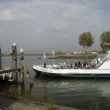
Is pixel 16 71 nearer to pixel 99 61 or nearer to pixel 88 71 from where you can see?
pixel 88 71

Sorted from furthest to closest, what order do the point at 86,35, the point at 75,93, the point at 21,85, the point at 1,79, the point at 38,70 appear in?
1. the point at 86,35
2. the point at 38,70
3. the point at 21,85
4. the point at 1,79
5. the point at 75,93

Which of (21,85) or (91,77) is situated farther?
(91,77)

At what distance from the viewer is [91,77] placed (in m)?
45.3

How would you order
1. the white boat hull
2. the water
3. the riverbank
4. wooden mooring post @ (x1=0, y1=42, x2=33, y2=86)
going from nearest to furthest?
the riverbank < the water < wooden mooring post @ (x1=0, y1=42, x2=33, y2=86) < the white boat hull

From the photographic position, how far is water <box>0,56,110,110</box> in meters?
24.9

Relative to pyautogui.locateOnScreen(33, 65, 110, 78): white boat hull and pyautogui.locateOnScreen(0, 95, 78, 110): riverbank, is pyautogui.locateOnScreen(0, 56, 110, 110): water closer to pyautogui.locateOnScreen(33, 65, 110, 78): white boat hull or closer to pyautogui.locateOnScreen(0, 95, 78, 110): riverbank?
pyautogui.locateOnScreen(33, 65, 110, 78): white boat hull

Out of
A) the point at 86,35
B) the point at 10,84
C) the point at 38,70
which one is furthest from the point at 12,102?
the point at 86,35

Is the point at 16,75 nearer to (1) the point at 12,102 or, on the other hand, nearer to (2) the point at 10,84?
(2) the point at 10,84

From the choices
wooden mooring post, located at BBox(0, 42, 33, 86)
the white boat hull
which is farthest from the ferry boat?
wooden mooring post, located at BBox(0, 42, 33, 86)

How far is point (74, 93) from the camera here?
32500mm

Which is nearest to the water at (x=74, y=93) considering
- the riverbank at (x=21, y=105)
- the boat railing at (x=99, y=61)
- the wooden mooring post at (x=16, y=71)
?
the wooden mooring post at (x=16, y=71)

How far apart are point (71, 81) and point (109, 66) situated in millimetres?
5927

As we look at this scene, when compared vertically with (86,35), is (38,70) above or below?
below

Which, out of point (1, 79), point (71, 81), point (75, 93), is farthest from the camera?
point (71, 81)
